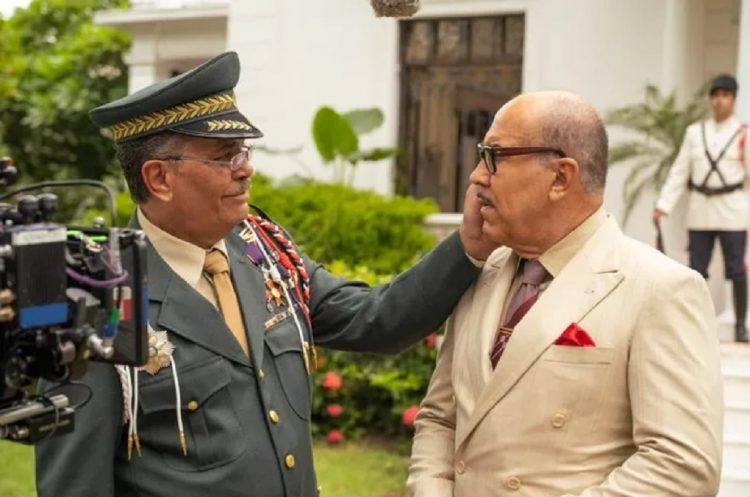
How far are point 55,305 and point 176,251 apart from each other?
2.82 feet

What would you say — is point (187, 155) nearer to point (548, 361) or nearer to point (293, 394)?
point (293, 394)

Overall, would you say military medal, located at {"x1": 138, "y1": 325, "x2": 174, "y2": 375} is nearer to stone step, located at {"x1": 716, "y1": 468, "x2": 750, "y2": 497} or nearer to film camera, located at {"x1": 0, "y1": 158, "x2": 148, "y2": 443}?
film camera, located at {"x1": 0, "y1": 158, "x2": 148, "y2": 443}

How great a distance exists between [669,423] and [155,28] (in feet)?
37.6

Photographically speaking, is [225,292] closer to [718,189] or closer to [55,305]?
[55,305]

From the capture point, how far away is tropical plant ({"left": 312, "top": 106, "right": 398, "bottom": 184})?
32.2ft

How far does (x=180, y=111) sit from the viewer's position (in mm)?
2615

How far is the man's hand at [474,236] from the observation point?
2658 mm

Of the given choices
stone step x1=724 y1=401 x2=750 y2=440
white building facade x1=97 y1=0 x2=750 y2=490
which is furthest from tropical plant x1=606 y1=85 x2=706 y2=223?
stone step x1=724 y1=401 x2=750 y2=440

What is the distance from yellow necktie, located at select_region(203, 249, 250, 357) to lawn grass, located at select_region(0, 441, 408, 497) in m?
4.05

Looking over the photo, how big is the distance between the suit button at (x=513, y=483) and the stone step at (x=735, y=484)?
386 centimetres

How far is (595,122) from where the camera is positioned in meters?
2.45

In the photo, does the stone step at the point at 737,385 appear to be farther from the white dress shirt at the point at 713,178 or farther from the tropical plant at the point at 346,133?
the tropical plant at the point at 346,133

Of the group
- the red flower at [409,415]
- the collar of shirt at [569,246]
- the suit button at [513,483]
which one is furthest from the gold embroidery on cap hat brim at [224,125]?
the red flower at [409,415]

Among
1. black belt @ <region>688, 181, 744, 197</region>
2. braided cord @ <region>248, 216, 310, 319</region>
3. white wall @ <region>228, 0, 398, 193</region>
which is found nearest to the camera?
braided cord @ <region>248, 216, 310, 319</region>
